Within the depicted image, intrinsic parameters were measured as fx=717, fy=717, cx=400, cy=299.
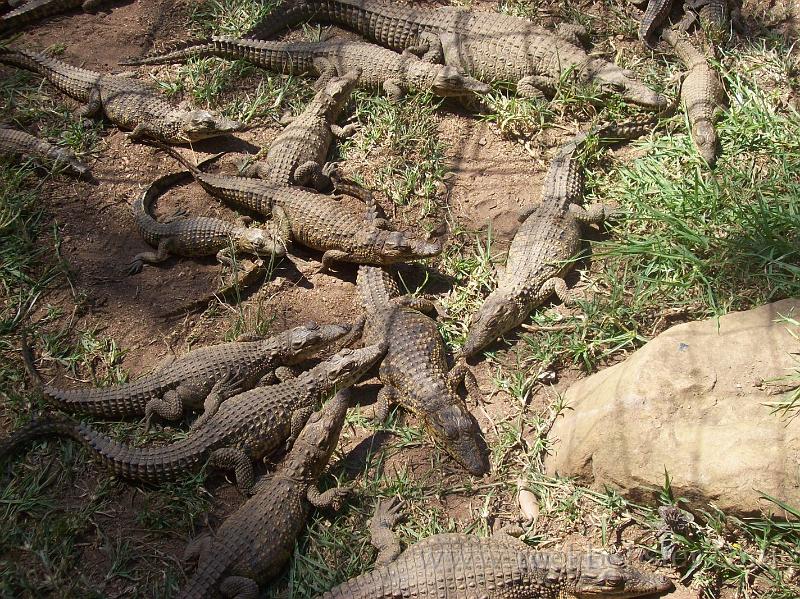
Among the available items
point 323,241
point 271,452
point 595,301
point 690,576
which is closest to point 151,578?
point 271,452

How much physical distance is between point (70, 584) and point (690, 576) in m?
3.41

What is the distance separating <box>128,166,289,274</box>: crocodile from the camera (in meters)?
5.36

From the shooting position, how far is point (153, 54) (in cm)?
658

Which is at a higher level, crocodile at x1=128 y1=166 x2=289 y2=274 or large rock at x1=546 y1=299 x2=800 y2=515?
crocodile at x1=128 y1=166 x2=289 y2=274

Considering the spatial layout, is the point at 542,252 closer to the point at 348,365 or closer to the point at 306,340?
the point at 348,365

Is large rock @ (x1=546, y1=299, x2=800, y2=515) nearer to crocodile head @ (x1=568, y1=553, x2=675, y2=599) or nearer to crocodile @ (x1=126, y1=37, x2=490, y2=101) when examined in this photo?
crocodile head @ (x1=568, y1=553, x2=675, y2=599)

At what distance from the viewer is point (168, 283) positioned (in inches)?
211

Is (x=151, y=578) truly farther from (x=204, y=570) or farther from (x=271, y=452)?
(x=271, y=452)

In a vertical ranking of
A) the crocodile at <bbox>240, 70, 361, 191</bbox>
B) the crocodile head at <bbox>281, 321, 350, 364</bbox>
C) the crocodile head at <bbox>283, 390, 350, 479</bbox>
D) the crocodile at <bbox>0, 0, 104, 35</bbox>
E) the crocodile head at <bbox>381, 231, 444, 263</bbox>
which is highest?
the crocodile at <bbox>0, 0, 104, 35</bbox>

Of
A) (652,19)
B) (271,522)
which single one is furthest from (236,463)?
A: (652,19)

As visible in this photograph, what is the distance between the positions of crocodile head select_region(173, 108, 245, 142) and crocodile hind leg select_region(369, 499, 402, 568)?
3.38 meters

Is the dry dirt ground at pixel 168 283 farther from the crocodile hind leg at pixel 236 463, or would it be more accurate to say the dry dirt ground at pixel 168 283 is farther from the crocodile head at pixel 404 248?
the crocodile head at pixel 404 248

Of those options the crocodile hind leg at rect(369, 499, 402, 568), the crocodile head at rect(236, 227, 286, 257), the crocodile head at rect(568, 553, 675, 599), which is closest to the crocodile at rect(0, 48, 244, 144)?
the crocodile head at rect(236, 227, 286, 257)

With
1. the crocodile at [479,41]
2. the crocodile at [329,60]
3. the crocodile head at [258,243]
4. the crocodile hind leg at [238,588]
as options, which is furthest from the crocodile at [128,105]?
the crocodile hind leg at [238,588]
